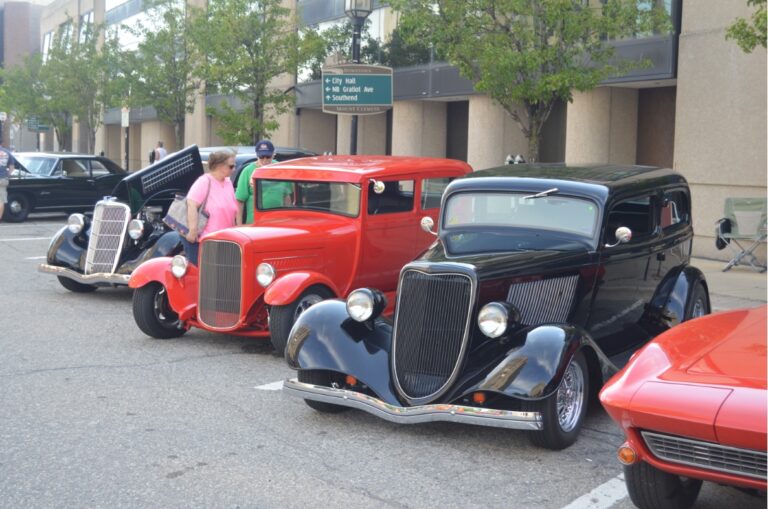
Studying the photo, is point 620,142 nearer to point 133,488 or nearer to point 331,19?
point 331,19

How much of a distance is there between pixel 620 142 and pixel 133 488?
1536cm

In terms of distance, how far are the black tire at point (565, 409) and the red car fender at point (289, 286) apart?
2.90 m

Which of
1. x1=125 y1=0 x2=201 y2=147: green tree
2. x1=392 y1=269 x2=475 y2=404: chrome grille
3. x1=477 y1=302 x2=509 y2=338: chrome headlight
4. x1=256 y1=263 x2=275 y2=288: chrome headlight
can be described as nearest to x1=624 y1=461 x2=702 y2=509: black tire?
x1=477 y1=302 x2=509 y2=338: chrome headlight

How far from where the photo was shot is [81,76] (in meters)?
38.4

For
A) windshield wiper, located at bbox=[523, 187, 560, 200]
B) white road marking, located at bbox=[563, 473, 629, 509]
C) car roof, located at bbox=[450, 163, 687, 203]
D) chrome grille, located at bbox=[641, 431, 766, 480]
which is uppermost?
car roof, located at bbox=[450, 163, 687, 203]

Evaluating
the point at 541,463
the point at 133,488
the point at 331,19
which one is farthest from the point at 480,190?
the point at 331,19

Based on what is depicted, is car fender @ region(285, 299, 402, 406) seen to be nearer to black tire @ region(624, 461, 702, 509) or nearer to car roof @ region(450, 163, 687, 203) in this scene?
car roof @ region(450, 163, 687, 203)

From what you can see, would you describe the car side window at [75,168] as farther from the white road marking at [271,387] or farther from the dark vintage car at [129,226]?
the white road marking at [271,387]

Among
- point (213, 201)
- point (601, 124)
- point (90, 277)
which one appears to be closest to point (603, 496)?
point (213, 201)

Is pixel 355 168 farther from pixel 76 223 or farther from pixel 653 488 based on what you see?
pixel 653 488

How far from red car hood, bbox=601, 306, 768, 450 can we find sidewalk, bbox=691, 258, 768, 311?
6.65 metres

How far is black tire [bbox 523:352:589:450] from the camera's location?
18.9 feet

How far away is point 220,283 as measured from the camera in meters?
8.65

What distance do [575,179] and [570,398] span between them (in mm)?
1958
